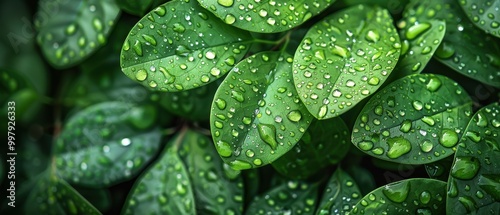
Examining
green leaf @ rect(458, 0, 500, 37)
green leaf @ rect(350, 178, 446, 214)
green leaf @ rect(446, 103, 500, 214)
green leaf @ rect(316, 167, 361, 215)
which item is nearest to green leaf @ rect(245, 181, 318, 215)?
green leaf @ rect(316, 167, 361, 215)

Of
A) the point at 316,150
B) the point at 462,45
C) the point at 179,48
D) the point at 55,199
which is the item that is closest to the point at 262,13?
the point at 179,48

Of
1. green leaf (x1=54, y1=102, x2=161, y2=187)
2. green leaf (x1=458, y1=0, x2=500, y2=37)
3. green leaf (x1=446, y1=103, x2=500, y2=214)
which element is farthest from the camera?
green leaf (x1=54, y1=102, x2=161, y2=187)

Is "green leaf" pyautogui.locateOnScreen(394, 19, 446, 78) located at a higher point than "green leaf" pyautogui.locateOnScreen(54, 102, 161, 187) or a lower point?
higher

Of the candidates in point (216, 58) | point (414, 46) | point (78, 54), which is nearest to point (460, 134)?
point (414, 46)

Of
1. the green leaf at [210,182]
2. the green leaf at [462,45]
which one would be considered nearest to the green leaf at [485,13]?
the green leaf at [462,45]

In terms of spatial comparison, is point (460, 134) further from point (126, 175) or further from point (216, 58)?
point (126, 175)

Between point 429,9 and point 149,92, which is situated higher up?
point 429,9

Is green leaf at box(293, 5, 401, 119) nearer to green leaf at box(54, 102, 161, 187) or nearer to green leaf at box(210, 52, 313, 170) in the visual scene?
green leaf at box(210, 52, 313, 170)
